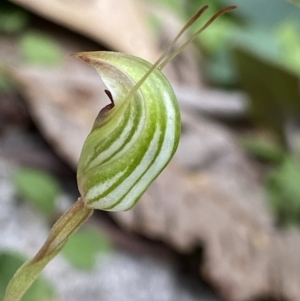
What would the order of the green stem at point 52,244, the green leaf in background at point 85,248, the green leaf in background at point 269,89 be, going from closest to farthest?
the green stem at point 52,244 → the green leaf in background at point 85,248 → the green leaf in background at point 269,89

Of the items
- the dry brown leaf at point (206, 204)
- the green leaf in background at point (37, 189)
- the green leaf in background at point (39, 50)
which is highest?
the dry brown leaf at point (206, 204)

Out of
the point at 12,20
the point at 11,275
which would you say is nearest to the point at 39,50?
the point at 12,20

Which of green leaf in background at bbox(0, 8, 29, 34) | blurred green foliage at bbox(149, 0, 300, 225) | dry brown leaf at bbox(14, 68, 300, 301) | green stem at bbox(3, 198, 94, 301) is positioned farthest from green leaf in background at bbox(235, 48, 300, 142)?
green stem at bbox(3, 198, 94, 301)

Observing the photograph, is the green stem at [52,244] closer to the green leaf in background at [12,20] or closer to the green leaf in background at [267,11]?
the green leaf in background at [12,20]

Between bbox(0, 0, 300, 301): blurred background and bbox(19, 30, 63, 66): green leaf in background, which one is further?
bbox(19, 30, 63, 66): green leaf in background

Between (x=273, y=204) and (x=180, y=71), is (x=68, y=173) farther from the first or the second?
(x=180, y=71)

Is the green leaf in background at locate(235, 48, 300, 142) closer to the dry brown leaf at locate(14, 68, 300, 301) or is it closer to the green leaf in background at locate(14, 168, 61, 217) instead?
the dry brown leaf at locate(14, 68, 300, 301)

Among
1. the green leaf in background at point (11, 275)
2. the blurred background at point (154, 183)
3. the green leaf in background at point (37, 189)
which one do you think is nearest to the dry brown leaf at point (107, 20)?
the blurred background at point (154, 183)
